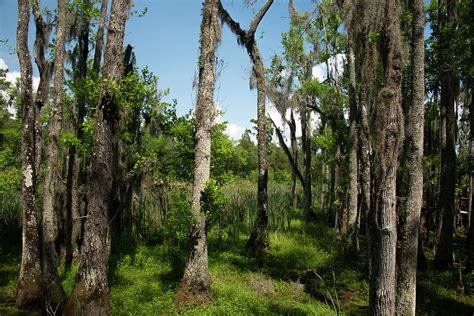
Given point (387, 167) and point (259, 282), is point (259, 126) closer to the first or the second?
point (259, 282)

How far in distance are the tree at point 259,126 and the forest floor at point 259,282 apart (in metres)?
0.69

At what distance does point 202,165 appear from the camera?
9.38 metres

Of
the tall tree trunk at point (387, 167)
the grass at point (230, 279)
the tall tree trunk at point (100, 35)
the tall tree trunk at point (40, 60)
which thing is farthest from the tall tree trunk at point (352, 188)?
the tall tree trunk at point (40, 60)

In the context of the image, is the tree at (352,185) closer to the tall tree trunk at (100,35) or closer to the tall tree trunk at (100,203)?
the tall tree trunk at (100,203)

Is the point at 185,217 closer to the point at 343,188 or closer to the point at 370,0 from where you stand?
the point at 370,0

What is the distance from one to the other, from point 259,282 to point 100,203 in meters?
5.66

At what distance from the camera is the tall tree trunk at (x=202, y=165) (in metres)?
8.88

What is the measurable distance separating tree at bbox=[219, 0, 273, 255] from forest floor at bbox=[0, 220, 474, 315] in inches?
27.3

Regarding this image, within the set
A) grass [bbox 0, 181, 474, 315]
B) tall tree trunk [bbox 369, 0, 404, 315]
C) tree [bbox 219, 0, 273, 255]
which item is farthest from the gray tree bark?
tall tree trunk [bbox 369, 0, 404, 315]

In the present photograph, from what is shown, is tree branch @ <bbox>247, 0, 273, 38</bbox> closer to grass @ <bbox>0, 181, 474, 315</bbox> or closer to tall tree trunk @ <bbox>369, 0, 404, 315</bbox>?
grass @ <bbox>0, 181, 474, 315</bbox>

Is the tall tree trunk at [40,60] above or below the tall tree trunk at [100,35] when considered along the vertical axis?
below

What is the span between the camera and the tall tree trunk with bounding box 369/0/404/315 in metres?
6.15

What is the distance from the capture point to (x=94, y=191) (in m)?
7.48

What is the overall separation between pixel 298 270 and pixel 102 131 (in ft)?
26.9
